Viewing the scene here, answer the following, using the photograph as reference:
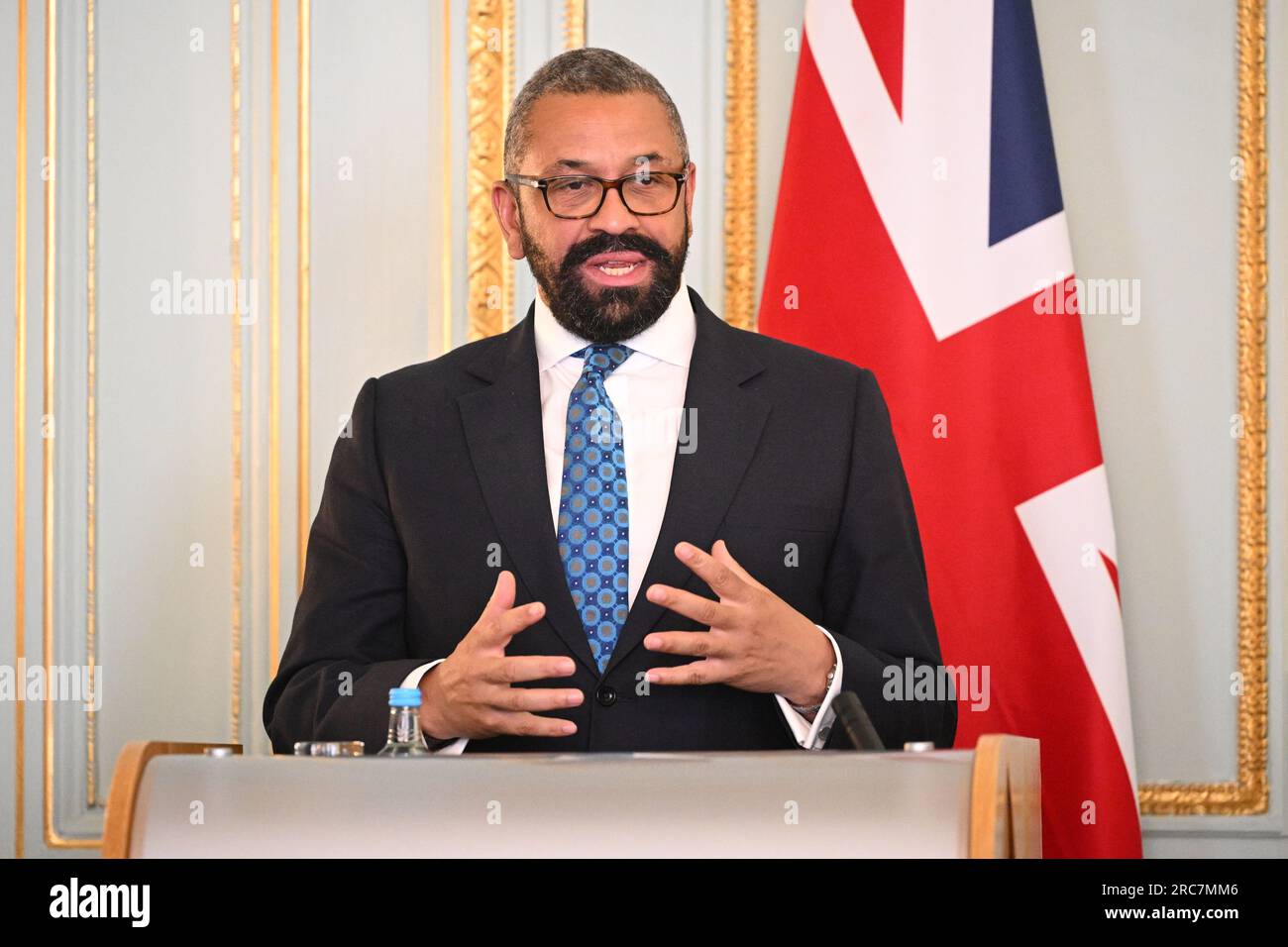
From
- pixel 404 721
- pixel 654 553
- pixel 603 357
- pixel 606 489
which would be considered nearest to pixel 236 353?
pixel 603 357

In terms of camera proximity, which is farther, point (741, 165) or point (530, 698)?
point (741, 165)

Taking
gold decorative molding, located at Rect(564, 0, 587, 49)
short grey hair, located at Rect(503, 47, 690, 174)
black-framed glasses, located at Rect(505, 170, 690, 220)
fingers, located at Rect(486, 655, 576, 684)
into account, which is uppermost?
gold decorative molding, located at Rect(564, 0, 587, 49)

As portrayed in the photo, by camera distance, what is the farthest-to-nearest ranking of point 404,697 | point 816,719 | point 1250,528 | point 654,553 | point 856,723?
point 1250,528
point 654,553
point 816,719
point 404,697
point 856,723

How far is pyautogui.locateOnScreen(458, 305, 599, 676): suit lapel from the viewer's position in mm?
1994

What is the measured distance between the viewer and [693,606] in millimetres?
1596

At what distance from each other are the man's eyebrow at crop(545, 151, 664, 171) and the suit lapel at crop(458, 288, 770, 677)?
25cm

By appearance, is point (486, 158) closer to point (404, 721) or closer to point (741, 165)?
point (741, 165)

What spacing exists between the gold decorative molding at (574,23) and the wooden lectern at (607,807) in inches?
92.6

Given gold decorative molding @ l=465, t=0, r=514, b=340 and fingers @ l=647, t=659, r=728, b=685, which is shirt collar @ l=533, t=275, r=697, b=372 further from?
gold decorative molding @ l=465, t=0, r=514, b=340

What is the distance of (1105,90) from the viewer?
3.21m

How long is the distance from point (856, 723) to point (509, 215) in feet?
3.77

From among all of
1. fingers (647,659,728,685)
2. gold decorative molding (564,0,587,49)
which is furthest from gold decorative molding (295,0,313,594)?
fingers (647,659,728,685)

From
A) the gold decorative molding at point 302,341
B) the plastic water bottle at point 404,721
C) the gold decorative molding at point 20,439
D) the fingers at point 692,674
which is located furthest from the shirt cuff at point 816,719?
the gold decorative molding at point 20,439
